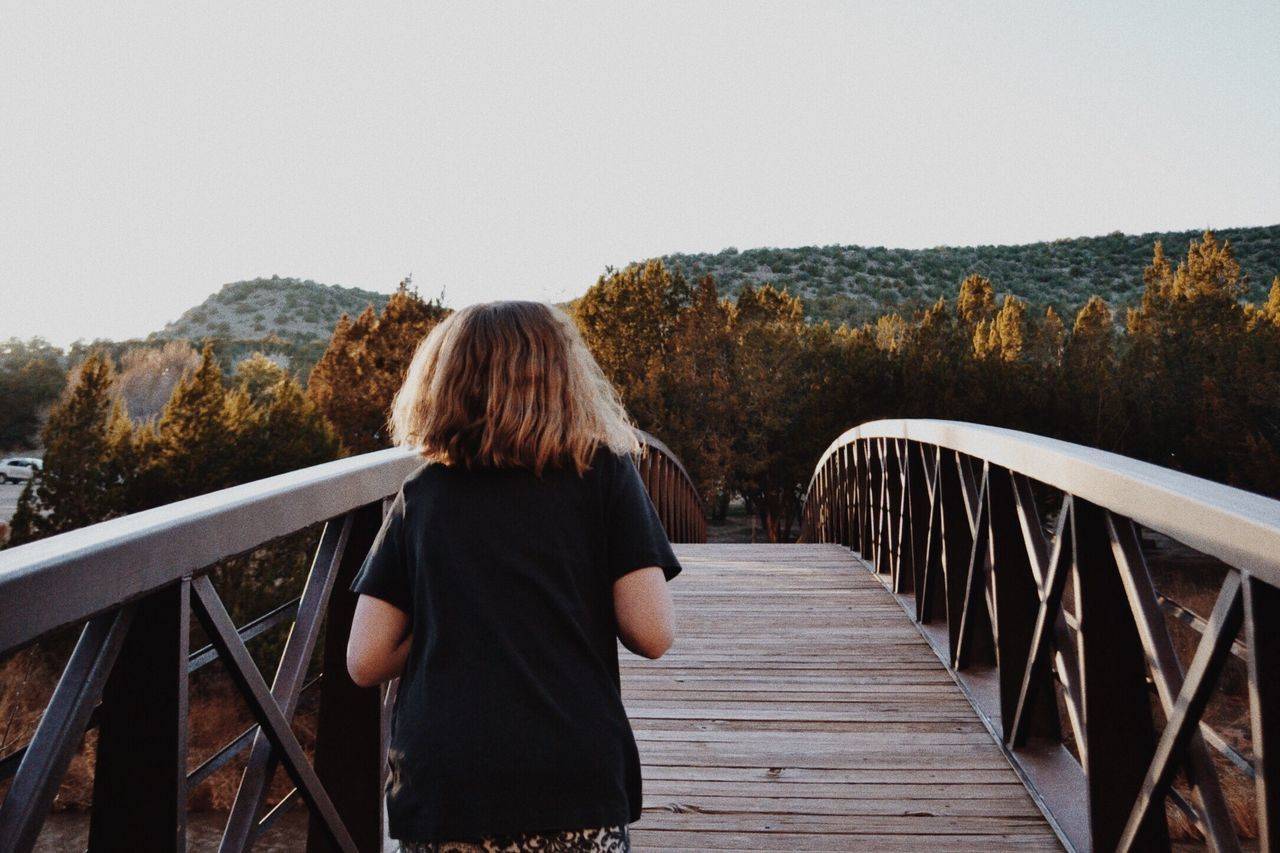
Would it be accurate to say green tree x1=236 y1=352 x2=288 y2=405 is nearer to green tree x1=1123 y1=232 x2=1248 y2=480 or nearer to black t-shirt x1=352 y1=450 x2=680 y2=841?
green tree x1=1123 y1=232 x2=1248 y2=480

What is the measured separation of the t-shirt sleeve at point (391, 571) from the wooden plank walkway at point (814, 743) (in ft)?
4.22

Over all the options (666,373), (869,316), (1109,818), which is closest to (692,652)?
(1109,818)

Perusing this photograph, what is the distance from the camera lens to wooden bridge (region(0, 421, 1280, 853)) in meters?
1.16

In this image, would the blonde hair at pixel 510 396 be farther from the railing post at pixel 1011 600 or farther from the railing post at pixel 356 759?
the railing post at pixel 1011 600

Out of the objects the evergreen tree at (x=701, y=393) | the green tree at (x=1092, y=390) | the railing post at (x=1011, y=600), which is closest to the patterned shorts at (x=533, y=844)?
the railing post at (x=1011, y=600)

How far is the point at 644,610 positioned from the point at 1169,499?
33.2 inches

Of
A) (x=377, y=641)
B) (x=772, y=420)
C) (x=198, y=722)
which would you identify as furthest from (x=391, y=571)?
(x=772, y=420)

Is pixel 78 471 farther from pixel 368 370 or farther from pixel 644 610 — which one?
pixel 644 610

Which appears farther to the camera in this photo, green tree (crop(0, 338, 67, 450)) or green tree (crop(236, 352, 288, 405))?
green tree (crop(236, 352, 288, 405))

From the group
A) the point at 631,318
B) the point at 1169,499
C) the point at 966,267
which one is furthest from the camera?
the point at 966,267

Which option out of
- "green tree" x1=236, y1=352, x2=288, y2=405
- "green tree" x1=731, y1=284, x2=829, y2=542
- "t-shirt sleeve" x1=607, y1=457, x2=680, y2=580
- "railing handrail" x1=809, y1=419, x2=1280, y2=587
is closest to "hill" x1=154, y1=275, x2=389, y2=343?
"green tree" x1=236, y1=352, x2=288, y2=405

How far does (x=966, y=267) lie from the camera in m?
72.4

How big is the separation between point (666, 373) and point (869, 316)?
1165 inches

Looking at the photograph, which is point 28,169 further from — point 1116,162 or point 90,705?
point 90,705
